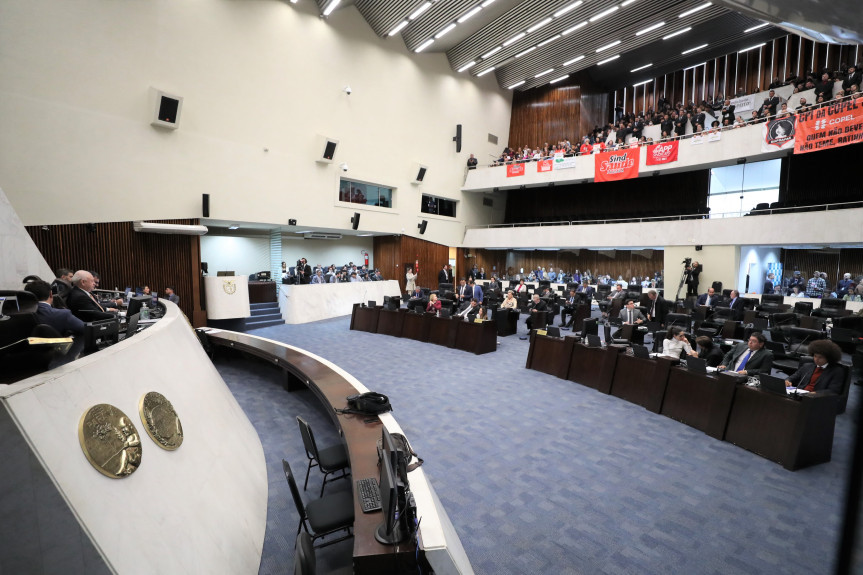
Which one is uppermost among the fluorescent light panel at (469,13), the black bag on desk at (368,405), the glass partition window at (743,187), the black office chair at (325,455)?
the fluorescent light panel at (469,13)

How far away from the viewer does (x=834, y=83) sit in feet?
40.3

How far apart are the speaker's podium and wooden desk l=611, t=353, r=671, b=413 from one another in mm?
9486

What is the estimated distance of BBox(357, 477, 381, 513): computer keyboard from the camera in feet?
8.86

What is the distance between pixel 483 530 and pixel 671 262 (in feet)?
47.0

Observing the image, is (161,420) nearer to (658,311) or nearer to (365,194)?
(658,311)

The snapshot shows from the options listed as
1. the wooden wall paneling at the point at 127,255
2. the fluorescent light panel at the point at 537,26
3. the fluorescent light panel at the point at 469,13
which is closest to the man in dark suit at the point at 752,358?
the wooden wall paneling at the point at 127,255

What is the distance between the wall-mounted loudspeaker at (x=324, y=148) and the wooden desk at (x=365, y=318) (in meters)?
5.41

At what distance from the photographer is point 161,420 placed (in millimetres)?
2588

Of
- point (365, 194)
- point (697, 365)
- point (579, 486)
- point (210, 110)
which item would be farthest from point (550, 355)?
point (365, 194)

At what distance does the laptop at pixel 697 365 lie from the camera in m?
5.08

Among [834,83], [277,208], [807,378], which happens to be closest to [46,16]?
[277,208]

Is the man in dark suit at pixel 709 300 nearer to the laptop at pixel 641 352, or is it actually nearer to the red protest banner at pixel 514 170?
the laptop at pixel 641 352

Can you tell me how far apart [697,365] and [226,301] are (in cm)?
1069

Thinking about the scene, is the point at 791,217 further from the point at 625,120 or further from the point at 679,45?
the point at 679,45
